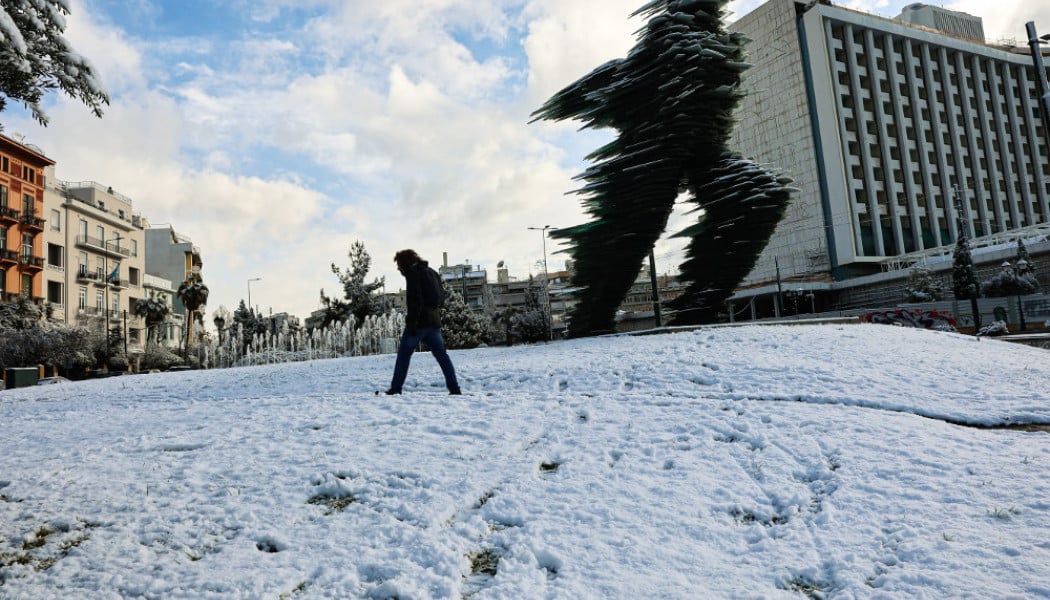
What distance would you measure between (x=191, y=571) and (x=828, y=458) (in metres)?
4.56

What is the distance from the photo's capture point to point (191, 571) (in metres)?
3.31

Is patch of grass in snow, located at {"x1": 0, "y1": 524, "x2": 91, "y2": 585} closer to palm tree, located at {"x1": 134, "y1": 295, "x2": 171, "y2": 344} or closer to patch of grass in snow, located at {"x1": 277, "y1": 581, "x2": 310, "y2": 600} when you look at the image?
patch of grass in snow, located at {"x1": 277, "y1": 581, "x2": 310, "y2": 600}

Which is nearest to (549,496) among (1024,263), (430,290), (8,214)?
Answer: (430,290)

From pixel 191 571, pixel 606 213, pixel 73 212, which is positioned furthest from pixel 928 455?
pixel 73 212

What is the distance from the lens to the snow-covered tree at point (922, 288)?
43.0 meters

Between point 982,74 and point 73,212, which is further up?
point 982,74

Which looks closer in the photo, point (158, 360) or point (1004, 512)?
point (1004, 512)

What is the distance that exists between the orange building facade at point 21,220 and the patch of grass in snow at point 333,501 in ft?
158

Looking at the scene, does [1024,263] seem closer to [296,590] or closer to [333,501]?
[333,501]

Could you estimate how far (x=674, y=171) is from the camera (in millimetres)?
17344

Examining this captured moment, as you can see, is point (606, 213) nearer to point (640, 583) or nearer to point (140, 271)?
point (640, 583)

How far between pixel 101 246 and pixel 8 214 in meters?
10.5

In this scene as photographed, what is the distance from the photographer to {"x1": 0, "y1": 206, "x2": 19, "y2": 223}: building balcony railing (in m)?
40.9

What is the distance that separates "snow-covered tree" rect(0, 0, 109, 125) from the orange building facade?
46331 millimetres
